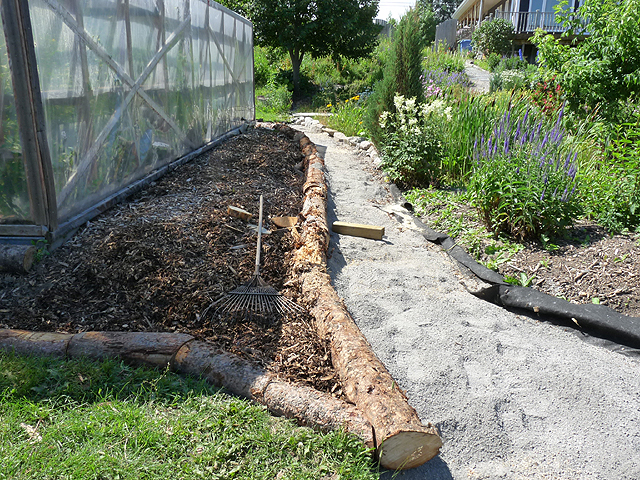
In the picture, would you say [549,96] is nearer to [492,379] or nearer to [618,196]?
[618,196]

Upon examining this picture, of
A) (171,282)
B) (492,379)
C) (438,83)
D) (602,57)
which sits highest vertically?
(602,57)

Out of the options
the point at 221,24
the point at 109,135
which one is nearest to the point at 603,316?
the point at 109,135

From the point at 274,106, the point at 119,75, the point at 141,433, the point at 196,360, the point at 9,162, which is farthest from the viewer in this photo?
the point at 274,106

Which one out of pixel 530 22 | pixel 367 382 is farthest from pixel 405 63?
pixel 530 22

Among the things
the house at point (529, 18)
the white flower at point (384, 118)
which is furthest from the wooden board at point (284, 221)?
the house at point (529, 18)

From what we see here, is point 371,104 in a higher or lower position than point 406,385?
higher

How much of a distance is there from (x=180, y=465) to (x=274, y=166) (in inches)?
211

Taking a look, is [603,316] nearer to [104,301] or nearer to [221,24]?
[104,301]

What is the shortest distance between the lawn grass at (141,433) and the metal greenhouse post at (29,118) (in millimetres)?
1509

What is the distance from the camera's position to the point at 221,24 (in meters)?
8.62

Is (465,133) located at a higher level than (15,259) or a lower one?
higher

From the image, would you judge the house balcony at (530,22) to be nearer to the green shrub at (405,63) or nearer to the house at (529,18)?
the house at (529,18)

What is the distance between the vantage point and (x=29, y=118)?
3467 mm

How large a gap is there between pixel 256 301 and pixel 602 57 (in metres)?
5.41
